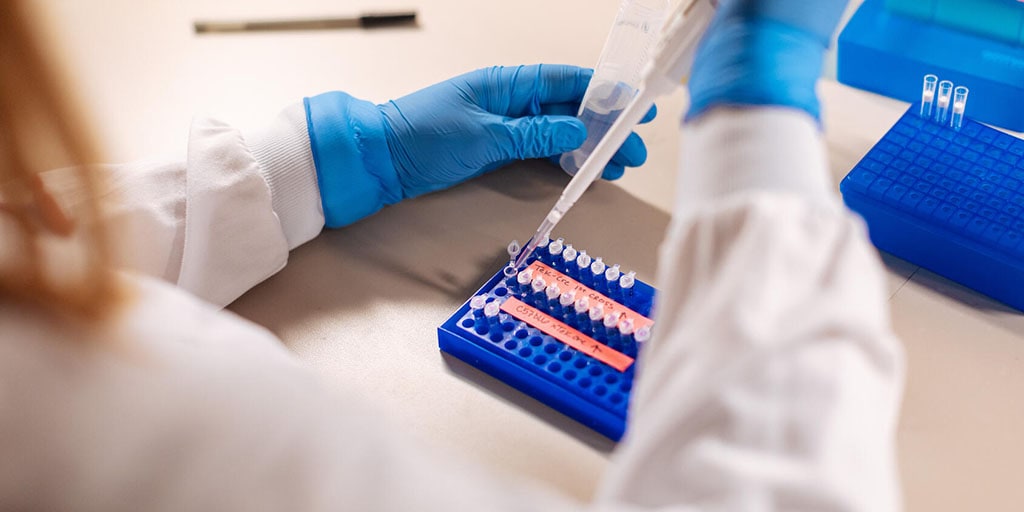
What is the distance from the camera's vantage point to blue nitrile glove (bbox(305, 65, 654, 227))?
95cm

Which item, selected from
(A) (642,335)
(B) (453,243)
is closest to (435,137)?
(B) (453,243)

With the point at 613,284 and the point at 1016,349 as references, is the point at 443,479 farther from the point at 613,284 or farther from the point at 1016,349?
the point at 1016,349

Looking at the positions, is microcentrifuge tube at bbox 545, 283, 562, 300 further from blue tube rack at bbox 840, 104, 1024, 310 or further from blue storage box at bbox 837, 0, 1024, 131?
blue storage box at bbox 837, 0, 1024, 131

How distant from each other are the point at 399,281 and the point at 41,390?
436mm

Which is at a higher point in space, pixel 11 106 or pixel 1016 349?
pixel 11 106

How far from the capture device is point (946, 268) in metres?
0.90

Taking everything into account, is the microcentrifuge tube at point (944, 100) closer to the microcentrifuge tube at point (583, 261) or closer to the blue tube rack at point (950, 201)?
the blue tube rack at point (950, 201)

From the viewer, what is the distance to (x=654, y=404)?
0.52 m

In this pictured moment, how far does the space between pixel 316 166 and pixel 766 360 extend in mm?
591

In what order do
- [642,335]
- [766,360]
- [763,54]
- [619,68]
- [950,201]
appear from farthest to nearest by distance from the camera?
1. [619,68]
2. [950,201]
3. [642,335]
4. [763,54]
5. [766,360]

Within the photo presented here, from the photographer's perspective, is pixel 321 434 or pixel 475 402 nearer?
pixel 321 434

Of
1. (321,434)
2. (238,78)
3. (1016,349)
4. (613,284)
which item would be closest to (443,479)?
(321,434)

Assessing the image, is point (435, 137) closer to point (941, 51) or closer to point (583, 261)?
point (583, 261)

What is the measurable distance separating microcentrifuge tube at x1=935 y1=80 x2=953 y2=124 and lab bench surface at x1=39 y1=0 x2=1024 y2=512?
0.06 metres
